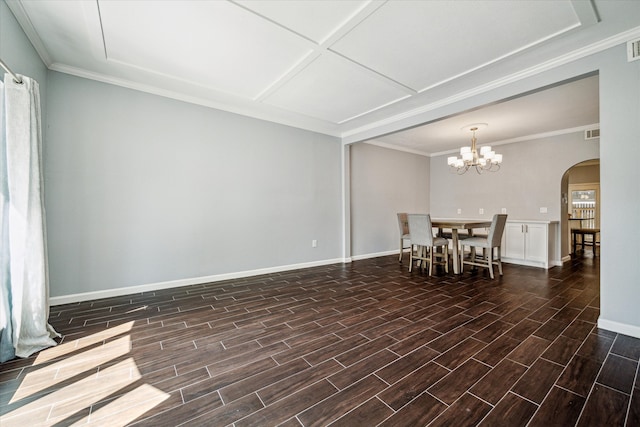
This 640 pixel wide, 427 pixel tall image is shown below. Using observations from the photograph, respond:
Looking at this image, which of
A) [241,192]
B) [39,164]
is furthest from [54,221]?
[241,192]

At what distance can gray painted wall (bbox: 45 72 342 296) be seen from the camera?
295cm

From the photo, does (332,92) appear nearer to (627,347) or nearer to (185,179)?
(185,179)

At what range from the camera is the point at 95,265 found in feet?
10.1

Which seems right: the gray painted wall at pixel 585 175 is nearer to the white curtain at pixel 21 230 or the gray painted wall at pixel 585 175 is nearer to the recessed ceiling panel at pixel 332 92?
the recessed ceiling panel at pixel 332 92

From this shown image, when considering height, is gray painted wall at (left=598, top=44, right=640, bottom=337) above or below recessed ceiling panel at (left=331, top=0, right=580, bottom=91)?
below

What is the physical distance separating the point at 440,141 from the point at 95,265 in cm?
637

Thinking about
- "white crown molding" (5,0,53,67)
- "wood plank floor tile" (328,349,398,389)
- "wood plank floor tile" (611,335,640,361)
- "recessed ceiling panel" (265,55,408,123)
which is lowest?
"wood plank floor tile" (611,335,640,361)

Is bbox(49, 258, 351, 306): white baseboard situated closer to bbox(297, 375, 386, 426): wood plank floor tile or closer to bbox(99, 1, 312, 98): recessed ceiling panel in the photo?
bbox(99, 1, 312, 98): recessed ceiling panel

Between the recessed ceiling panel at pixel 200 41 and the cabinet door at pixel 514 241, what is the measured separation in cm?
508

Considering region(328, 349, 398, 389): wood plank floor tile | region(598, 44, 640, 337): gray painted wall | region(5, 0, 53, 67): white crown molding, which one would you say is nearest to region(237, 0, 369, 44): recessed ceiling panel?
region(5, 0, 53, 67): white crown molding

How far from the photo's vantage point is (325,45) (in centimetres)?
244

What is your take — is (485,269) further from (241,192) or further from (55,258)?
(55,258)

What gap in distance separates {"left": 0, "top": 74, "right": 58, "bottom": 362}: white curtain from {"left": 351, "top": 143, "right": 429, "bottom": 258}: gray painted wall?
4.57 metres

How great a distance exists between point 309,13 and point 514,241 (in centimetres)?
541
